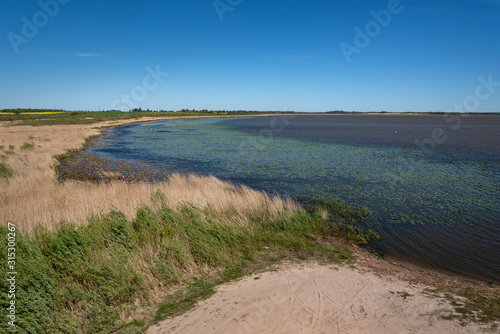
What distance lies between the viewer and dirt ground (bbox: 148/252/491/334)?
559cm

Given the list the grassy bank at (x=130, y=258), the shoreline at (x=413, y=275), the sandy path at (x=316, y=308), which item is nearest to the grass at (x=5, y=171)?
the grassy bank at (x=130, y=258)

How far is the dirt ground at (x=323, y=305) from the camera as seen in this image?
559 cm

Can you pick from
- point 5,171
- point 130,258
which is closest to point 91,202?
point 130,258

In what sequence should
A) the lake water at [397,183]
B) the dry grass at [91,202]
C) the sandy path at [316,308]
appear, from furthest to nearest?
the lake water at [397,183] < the dry grass at [91,202] < the sandy path at [316,308]

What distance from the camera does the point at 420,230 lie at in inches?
471

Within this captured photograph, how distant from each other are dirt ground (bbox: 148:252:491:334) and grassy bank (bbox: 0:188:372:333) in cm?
96

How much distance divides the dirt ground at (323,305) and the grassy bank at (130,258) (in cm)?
96

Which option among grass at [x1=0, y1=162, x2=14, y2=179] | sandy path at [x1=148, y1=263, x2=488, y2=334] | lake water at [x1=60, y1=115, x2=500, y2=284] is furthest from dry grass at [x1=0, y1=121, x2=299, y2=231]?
lake water at [x1=60, y1=115, x2=500, y2=284]

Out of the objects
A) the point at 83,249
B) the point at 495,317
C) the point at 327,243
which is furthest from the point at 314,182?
the point at 83,249

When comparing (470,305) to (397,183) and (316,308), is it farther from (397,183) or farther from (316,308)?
(397,183)

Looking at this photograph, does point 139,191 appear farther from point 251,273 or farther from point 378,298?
point 378,298

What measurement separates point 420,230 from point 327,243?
5.18 meters

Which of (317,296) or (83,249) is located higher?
(83,249)

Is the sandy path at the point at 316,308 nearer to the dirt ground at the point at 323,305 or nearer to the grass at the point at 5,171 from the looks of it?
the dirt ground at the point at 323,305
